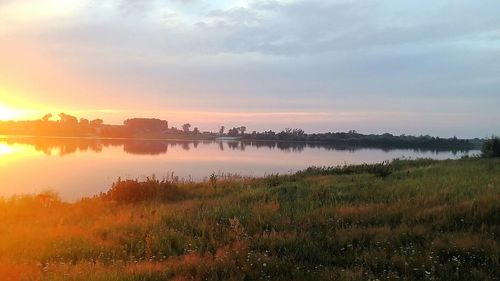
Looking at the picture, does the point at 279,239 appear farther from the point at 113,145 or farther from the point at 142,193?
the point at 113,145

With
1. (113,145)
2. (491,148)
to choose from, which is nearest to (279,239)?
(491,148)

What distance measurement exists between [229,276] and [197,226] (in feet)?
14.4

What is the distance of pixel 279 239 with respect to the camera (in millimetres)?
9836

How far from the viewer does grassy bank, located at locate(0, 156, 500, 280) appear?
7.75 meters

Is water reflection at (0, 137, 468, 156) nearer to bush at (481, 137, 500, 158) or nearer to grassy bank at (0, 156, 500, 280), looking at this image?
bush at (481, 137, 500, 158)

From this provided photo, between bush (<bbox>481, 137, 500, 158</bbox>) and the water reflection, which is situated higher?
bush (<bbox>481, 137, 500, 158</bbox>)

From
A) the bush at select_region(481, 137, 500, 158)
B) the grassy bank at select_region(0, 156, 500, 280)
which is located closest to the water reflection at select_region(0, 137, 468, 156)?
the bush at select_region(481, 137, 500, 158)

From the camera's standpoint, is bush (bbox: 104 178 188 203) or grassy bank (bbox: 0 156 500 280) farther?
bush (bbox: 104 178 188 203)

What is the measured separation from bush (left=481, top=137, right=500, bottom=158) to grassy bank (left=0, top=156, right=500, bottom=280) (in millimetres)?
24084

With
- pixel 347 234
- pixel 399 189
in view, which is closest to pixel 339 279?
pixel 347 234

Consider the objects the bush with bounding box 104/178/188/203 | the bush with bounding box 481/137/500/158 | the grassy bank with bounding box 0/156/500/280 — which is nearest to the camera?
the grassy bank with bounding box 0/156/500/280

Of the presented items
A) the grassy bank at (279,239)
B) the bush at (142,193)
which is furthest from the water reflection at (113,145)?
the grassy bank at (279,239)

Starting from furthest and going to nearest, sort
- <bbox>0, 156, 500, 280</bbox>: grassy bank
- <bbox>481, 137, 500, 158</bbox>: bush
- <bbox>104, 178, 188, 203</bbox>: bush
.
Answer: <bbox>481, 137, 500, 158</bbox>: bush → <bbox>104, 178, 188, 203</bbox>: bush → <bbox>0, 156, 500, 280</bbox>: grassy bank

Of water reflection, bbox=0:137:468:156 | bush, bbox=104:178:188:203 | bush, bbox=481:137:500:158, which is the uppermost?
bush, bbox=481:137:500:158
